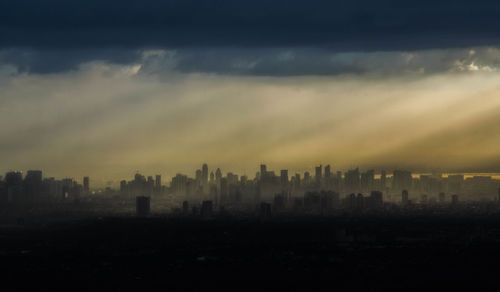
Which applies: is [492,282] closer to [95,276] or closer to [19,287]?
[95,276]

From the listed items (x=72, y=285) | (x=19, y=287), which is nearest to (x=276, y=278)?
(x=72, y=285)

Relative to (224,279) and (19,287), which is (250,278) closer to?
(224,279)

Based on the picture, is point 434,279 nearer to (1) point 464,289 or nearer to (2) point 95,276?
(1) point 464,289

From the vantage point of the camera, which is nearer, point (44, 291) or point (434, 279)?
point (44, 291)

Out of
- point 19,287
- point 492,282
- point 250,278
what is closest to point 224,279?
point 250,278

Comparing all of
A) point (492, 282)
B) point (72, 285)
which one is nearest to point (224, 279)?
point (72, 285)

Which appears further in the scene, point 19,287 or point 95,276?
point 95,276

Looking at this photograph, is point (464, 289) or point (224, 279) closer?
point (464, 289)
